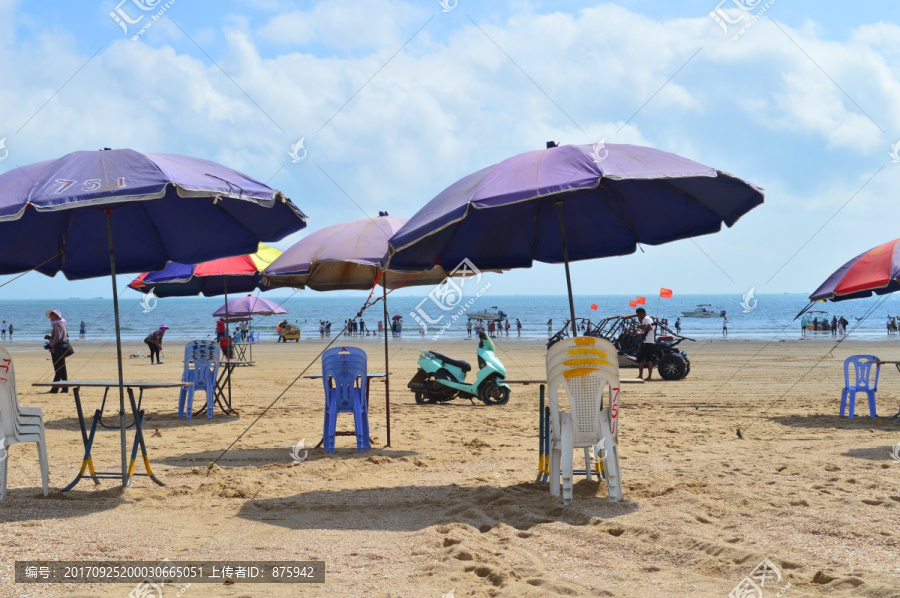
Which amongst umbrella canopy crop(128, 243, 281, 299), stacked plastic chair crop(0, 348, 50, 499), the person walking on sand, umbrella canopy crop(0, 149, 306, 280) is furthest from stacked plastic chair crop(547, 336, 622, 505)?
the person walking on sand

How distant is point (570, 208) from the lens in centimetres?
720

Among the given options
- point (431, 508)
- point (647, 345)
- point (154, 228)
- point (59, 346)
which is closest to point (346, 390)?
point (154, 228)

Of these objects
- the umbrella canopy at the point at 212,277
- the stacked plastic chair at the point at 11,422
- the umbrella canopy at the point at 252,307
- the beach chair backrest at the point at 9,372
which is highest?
the umbrella canopy at the point at 212,277

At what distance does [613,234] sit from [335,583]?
4535mm

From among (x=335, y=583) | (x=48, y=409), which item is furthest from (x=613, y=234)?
(x=48, y=409)

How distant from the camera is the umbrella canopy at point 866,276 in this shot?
894cm

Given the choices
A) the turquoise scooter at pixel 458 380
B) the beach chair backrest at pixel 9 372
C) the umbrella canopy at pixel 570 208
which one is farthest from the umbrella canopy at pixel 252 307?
the beach chair backrest at pixel 9 372

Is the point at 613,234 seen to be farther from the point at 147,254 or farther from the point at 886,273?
the point at 147,254

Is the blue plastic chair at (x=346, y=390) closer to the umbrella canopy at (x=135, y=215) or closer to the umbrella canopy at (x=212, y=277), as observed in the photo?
the umbrella canopy at (x=135, y=215)

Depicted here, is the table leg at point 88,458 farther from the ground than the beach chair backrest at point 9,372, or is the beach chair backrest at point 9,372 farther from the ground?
the beach chair backrest at point 9,372

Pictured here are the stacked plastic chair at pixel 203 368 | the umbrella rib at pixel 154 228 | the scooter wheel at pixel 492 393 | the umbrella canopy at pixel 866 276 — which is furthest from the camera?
the scooter wheel at pixel 492 393

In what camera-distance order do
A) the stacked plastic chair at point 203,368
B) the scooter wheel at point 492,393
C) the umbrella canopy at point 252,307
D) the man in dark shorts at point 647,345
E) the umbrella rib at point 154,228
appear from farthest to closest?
the umbrella canopy at point 252,307
the man in dark shorts at point 647,345
the scooter wheel at point 492,393
the stacked plastic chair at point 203,368
the umbrella rib at point 154,228

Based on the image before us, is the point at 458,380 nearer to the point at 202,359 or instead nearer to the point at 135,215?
the point at 202,359

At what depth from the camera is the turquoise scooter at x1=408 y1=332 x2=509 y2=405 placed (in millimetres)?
12742
